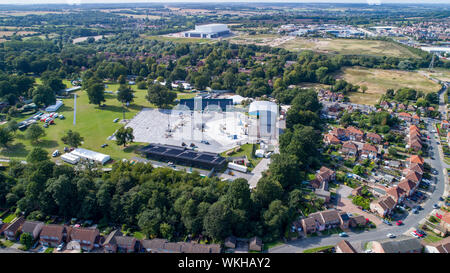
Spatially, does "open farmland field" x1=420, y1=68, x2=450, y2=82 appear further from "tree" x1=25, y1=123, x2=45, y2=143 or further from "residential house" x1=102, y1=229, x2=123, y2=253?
"tree" x1=25, y1=123, x2=45, y2=143

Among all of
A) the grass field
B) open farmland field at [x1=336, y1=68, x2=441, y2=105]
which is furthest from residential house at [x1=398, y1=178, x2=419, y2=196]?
the grass field

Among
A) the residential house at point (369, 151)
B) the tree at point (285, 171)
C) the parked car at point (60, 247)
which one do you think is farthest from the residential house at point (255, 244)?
the residential house at point (369, 151)

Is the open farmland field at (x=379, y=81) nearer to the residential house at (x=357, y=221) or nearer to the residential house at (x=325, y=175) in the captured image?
the residential house at (x=325, y=175)

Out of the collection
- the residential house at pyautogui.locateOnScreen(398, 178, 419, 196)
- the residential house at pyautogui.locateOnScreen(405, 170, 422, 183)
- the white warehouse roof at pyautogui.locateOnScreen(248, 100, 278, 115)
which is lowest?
the residential house at pyautogui.locateOnScreen(398, 178, 419, 196)

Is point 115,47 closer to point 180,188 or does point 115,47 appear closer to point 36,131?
point 36,131

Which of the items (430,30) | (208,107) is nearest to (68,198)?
(208,107)

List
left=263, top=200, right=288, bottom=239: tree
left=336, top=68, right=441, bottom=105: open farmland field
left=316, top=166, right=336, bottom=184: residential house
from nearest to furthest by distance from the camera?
left=263, top=200, right=288, bottom=239: tree
left=316, top=166, right=336, bottom=184: residential house
left=336, top=68, right=441, bottom=105: open farmland field
